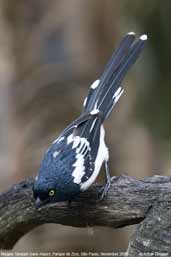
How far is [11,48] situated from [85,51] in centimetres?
84

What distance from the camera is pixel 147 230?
3688mm

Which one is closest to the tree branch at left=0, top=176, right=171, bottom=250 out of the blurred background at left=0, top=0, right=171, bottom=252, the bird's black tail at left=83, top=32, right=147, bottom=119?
the bird's black tail at left=83, top=32, right=147, bottom=119

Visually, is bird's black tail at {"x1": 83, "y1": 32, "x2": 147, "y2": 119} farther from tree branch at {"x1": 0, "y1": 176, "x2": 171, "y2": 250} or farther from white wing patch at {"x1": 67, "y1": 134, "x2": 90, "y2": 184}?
tree branch at {"x1": 0, "y1": 176, "x2": 171, "y2": 250}

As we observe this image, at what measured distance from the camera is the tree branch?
3928mm

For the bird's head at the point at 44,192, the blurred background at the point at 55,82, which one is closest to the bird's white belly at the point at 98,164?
the bird's head at the point at 44,192

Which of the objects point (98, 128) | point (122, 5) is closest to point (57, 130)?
point (122, 5)

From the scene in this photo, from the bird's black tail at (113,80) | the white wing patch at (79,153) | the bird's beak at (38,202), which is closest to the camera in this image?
the bird's beak at (38,202)

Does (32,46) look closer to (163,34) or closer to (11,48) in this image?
(11,48)

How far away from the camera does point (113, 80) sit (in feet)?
16.7

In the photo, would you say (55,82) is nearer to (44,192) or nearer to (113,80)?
(113,80)

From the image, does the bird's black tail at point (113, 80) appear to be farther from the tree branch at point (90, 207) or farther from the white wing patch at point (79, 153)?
the tree branch at point (90, 207)

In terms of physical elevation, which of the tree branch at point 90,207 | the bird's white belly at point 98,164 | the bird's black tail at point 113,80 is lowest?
the tree branch at point 90,207

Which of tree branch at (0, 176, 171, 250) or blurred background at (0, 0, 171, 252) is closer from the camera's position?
tree branch at (0, 176, 171, 250)

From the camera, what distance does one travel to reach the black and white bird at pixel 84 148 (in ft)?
14.3
